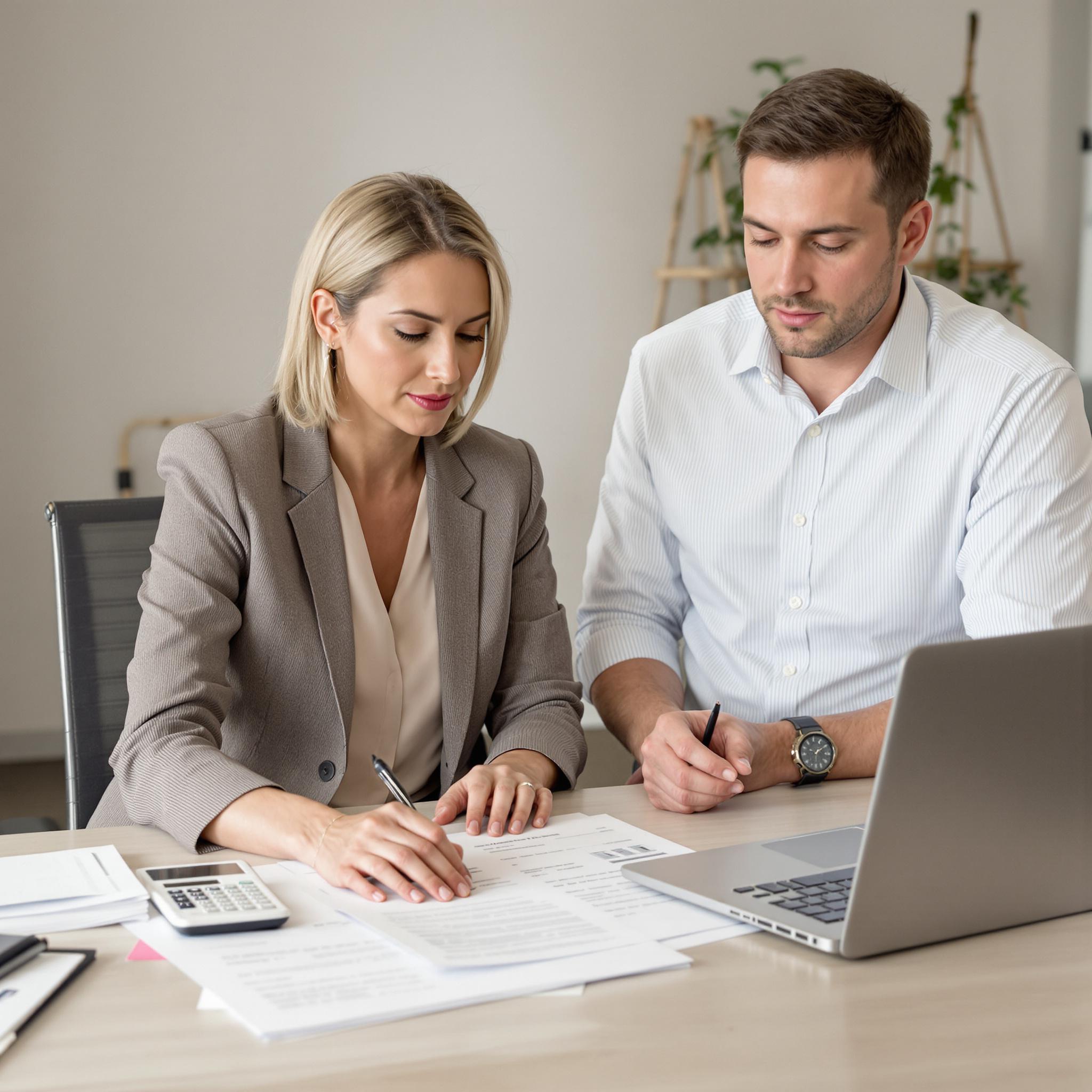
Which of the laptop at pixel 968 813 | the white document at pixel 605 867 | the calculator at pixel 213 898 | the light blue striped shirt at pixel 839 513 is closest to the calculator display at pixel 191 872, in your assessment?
the calculator at pixel 213 898

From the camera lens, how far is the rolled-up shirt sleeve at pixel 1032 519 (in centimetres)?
174

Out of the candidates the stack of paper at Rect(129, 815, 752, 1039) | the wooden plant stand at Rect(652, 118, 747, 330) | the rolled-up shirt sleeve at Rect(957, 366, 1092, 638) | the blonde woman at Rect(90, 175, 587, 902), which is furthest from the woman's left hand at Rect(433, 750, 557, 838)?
the wooden plant stand at Rect(652, 118, 747, 330)

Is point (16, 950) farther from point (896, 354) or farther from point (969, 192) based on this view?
point (969, 192)

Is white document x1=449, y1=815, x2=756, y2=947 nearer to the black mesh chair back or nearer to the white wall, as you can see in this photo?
the black mesh chair back

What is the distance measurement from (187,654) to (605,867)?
546 millimetres

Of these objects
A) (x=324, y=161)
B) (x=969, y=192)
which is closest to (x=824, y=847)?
(x=324, y=161)

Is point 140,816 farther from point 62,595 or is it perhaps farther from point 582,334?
point 582,334

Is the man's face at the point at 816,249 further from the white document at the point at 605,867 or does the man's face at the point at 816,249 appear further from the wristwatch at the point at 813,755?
the white document at the point at 605,867

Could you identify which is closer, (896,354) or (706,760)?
(706,760)

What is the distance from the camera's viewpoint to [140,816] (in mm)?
1367

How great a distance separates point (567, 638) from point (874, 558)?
18.1 inches

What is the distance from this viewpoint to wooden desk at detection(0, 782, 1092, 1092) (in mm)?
813

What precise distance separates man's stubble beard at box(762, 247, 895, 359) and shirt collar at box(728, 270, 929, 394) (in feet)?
0.17

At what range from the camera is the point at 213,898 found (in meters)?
1.08
